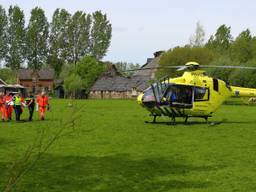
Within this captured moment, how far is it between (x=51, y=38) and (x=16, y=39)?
733 centimetres

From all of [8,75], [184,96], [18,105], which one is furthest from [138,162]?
[8,75]

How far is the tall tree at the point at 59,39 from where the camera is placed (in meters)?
89.1

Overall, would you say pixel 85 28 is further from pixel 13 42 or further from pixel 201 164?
pixel 201 164

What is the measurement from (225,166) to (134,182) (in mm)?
2807

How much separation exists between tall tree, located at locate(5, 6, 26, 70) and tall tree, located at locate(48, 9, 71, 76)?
19.6 feet

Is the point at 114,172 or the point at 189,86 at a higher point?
the point at 189,86

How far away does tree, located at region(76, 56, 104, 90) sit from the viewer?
9438 cm

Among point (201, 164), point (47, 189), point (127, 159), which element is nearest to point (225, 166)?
point (201, 164)

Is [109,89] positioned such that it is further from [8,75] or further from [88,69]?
[8,75]

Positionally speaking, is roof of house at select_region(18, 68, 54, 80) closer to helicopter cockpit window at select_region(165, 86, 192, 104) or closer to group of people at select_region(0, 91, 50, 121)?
group of people at select_region(0, 91, 50, 121)

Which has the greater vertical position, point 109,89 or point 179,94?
point 109,89

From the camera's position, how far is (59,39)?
88938 millimetres

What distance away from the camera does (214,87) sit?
70.9 ft

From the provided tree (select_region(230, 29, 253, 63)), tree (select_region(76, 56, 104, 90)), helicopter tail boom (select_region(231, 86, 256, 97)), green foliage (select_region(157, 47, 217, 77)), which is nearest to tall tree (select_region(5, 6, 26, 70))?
tree (select_region(76, 56, 104, 90))
